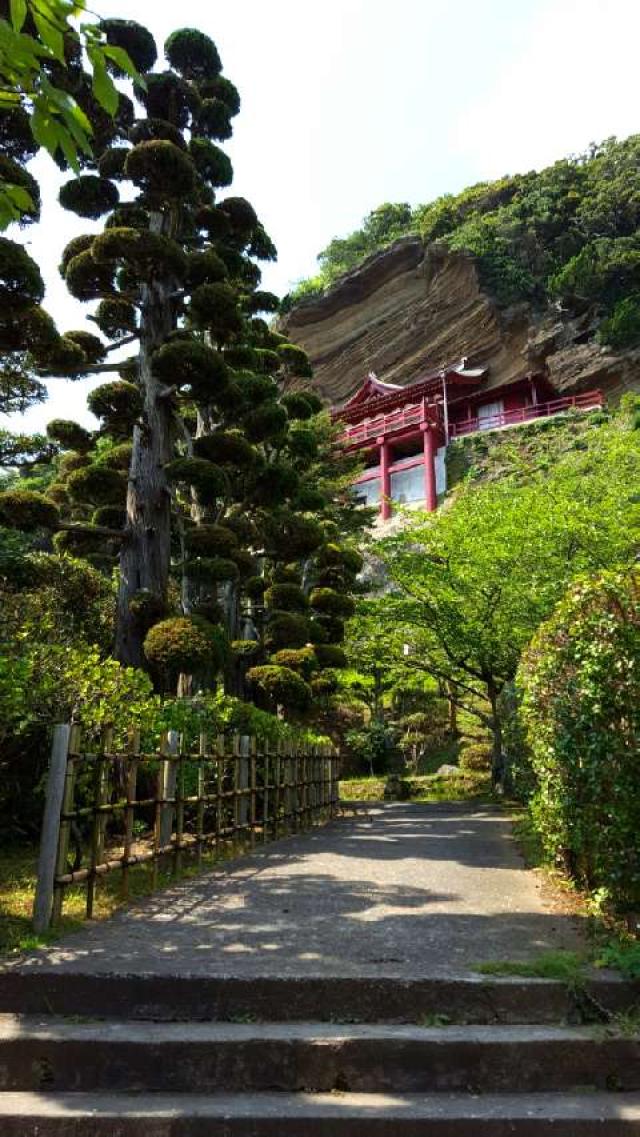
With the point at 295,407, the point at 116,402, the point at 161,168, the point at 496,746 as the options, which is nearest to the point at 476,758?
the point at 496,746

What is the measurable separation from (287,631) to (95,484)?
455 cm

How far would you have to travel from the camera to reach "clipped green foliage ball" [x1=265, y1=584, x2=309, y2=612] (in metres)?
14.6

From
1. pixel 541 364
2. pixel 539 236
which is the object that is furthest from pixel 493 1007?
pixel 539 236

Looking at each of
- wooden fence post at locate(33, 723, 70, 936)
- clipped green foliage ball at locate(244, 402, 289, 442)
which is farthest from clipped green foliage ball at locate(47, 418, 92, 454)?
wooden fence post at locate(33, 723, 70, 936)

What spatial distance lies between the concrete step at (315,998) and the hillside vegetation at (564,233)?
128ft

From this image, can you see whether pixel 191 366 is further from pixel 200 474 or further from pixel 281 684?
pixel 281 684

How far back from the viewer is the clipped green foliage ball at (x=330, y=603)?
54.5 feet

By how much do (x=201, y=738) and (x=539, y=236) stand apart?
144 ft

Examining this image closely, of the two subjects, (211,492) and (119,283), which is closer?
(211,492)

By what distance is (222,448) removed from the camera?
11250mm

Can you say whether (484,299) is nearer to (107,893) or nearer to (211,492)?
(211,492)

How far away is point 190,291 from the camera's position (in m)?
11.4

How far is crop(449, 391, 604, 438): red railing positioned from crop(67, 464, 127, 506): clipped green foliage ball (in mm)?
30258

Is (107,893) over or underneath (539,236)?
underneath
